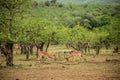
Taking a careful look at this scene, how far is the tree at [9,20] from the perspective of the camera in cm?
3284

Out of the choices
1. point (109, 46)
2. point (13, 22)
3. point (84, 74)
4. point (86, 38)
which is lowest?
point (109, 46)

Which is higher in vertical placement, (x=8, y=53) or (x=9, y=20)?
(x=9, y=20)

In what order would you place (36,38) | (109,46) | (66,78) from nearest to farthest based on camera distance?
(66,78) < (36,38) < (109,46)

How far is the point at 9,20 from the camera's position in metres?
33.5

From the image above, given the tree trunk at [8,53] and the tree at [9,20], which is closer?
the tree at [9,20]

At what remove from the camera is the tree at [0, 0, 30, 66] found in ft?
108

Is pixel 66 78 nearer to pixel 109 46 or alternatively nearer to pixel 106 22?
pixel 109 46

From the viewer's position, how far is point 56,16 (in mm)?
128625

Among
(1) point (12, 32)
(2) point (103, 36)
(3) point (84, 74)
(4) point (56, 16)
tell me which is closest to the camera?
(3) point (84, 74)

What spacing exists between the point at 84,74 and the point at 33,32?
1785 centimetres

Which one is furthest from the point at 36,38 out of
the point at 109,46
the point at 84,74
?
the point at 109,46

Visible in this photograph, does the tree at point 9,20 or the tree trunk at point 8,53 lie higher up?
the tree at point 9,20

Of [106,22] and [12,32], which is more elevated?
[12,32]

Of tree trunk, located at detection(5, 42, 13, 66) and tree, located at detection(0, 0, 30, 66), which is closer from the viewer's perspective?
tree, located at detection(0, 0, 30, 66)
